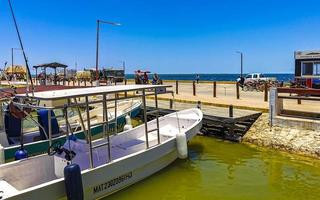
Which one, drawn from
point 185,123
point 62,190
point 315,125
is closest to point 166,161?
point 185,123

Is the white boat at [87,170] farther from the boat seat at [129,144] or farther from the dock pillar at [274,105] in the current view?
the dock pillar at [274,105]

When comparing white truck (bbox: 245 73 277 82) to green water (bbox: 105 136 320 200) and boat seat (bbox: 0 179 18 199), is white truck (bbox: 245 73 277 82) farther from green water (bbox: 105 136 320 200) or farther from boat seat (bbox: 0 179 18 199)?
boat seat (bbox: 0 179 18 199)

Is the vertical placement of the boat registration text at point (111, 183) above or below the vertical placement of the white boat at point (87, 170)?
below

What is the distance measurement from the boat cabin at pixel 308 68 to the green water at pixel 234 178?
11.9m

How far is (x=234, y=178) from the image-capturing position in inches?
414

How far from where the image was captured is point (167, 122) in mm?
15039

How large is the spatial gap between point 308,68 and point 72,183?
20517 mm

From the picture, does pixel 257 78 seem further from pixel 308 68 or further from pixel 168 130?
pixel 168 130

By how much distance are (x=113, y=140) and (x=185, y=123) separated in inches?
158

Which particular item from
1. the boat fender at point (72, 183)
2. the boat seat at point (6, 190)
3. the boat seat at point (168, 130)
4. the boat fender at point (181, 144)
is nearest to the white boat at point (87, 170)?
the boat seat at point (6, 190)

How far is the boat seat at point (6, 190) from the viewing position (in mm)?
6893

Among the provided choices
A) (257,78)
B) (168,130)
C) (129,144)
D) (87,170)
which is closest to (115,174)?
(87,170)

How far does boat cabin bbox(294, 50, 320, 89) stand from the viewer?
22625 millimetres

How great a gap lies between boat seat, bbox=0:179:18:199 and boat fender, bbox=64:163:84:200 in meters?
1.10
